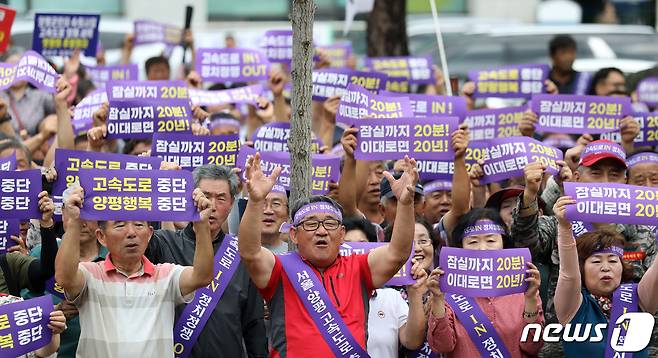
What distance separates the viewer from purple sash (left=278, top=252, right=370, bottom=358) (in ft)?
25.5

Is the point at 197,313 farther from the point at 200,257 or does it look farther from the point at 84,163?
the point at 84,163

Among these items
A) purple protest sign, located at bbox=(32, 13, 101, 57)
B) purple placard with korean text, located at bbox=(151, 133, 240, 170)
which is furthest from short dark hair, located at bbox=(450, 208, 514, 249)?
purple protest sign, located at bbox=(32, 13, 101, 57)

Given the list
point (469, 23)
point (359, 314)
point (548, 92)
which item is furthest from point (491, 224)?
point (469, 23)

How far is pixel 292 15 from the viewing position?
8.51 m

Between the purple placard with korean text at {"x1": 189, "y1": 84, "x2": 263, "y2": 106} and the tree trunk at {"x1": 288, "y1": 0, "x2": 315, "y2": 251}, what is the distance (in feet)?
10.3

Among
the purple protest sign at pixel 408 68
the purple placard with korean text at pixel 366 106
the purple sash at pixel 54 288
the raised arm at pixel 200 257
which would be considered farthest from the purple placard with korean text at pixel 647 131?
the purple sash at pixel 54 288

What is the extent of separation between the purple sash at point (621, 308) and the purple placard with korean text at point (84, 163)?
2.64 meters

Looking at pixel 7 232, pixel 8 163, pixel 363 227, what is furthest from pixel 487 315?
pixel 8 163

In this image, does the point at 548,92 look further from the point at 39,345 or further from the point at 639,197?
the point at 39,345

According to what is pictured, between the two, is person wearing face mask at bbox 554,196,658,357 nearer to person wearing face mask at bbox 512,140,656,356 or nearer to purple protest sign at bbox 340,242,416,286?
person wearing face mask at bbox 512,140,656,356

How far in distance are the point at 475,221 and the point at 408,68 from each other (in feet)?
16.2

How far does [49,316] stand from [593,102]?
498 cm

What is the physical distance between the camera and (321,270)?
26.1 ft

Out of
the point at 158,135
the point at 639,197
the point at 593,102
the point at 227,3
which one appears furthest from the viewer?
the point at 227,3
